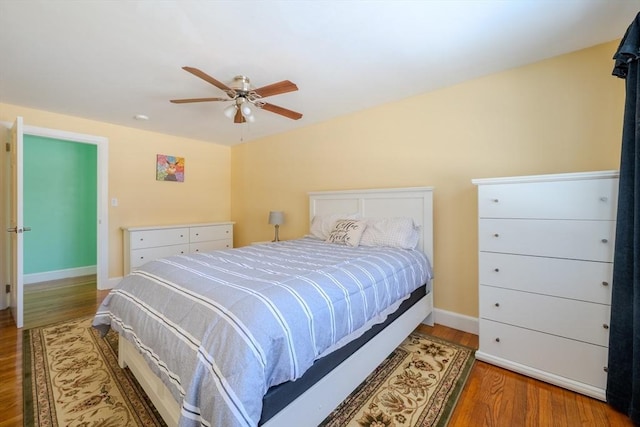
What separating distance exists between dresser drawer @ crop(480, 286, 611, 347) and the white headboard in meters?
0.70

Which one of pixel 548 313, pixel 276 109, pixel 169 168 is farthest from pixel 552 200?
pixel 169 168

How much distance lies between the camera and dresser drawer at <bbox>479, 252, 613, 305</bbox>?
1.62m

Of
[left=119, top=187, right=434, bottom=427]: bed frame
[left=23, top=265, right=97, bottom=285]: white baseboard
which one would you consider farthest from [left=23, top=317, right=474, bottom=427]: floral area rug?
[left=23, top=265, right=97, bottom=285]: white baseboard

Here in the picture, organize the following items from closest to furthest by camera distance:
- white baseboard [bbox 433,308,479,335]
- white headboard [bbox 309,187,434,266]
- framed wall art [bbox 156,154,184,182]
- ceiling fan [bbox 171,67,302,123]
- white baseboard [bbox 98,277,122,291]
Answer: ceiling fan [bbox 171,67,302,123] < white baseboard [bbox 433,308,479,335] < white headboard [bbox 309,187,434,266] < white baseboard [bbox 98,277,122,291] < framed wall art [bbox 156,154,184,182]

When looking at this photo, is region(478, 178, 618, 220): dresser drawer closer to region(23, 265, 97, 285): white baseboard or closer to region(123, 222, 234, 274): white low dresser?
region(123, 222, 234, 274): white low dresser

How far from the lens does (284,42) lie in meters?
1.91

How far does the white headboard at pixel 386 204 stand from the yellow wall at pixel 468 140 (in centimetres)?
14

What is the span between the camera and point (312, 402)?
4.20 feet

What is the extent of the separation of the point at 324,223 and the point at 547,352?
2.17 meters

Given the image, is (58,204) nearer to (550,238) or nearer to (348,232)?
(348,232)

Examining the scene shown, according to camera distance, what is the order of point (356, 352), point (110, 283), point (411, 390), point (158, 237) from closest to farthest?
1. point (356, 352)
2. point (411, 390)
3. point (110, 283)
4. point (158, 237)

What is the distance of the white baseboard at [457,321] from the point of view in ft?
8.07

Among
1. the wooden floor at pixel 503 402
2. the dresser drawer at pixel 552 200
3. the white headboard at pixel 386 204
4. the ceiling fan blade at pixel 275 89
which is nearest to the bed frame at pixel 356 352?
the white headboard at pixel 386 204

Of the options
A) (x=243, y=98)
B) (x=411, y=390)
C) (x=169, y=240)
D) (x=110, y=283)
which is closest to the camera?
(x=411, y=390)
